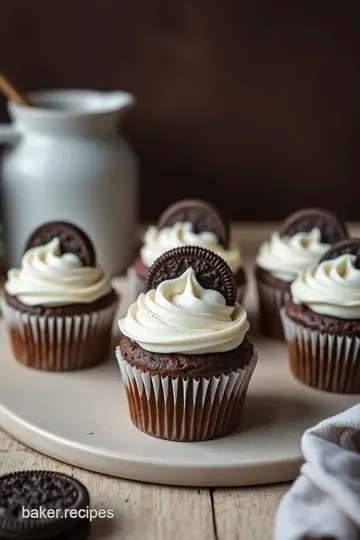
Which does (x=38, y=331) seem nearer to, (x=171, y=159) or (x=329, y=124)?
(x=171, y=159)

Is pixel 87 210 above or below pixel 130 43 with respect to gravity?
below

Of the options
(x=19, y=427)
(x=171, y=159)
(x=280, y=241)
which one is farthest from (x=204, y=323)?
(x=171, y=159)

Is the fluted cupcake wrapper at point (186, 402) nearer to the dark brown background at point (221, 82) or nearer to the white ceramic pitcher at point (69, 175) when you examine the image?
the white ceramic pitcher at point (69, 175)

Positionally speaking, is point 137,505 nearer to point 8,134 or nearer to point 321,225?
point 321,225

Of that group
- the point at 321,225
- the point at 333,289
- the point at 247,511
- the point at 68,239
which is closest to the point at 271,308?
the point at 321,225

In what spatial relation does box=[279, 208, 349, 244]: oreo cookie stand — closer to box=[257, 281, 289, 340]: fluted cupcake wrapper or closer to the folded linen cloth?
box=[257, 281, 289, 340]: fluted cupcake wrapper

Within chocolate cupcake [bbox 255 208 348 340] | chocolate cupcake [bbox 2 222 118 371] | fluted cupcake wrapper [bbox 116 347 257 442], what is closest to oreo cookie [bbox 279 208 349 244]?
chocolate cupcake [bbox 255 208 348 340]
